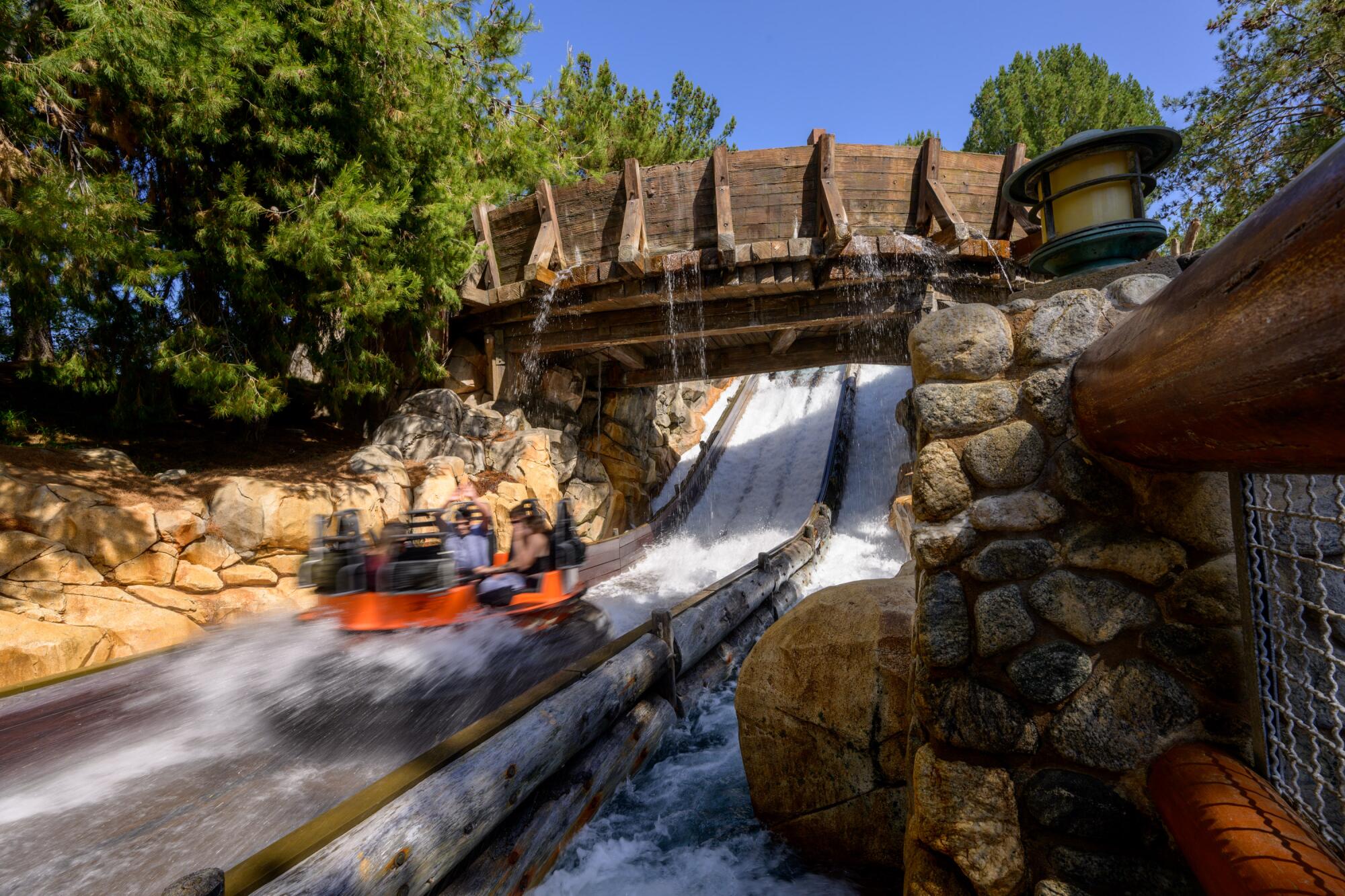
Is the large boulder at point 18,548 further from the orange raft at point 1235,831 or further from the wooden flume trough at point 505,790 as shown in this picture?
the orange raft at point 1235,831

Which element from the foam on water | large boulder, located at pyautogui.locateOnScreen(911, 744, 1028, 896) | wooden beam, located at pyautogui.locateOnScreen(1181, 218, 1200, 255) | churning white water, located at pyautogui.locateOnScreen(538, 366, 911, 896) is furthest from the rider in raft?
wooden beam, located at pyautogui.locateOnScreen(1181, 218, 1200, 255)

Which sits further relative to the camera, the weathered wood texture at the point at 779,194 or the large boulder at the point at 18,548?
the weathered wood texture at the point at 779,194

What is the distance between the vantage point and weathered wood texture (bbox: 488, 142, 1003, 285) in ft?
26.5

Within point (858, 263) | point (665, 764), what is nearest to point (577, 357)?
point (858, 263)

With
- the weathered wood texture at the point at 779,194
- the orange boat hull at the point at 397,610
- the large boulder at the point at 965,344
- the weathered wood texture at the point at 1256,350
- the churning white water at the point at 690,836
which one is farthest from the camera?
the weathered wood texture at the point at 779,194

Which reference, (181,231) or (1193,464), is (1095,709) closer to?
(1193,464)

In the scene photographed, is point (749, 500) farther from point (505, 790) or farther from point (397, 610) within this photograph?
point (505, 790)

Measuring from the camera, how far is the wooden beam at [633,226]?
7.67 m

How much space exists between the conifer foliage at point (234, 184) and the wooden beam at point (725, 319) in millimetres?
2014

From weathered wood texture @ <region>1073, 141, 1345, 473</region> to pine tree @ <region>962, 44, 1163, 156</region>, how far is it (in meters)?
17.6

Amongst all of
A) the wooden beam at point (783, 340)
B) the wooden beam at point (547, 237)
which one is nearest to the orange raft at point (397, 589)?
the wooden beam at point (547, 237)

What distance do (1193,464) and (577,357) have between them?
34.3 ft

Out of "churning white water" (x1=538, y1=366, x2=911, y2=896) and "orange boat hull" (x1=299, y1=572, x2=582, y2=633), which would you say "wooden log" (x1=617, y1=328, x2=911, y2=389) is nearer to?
"churning white water" (x1=538, y1=366, x2=911, y2=896)

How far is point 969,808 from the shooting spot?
5.30 feet
